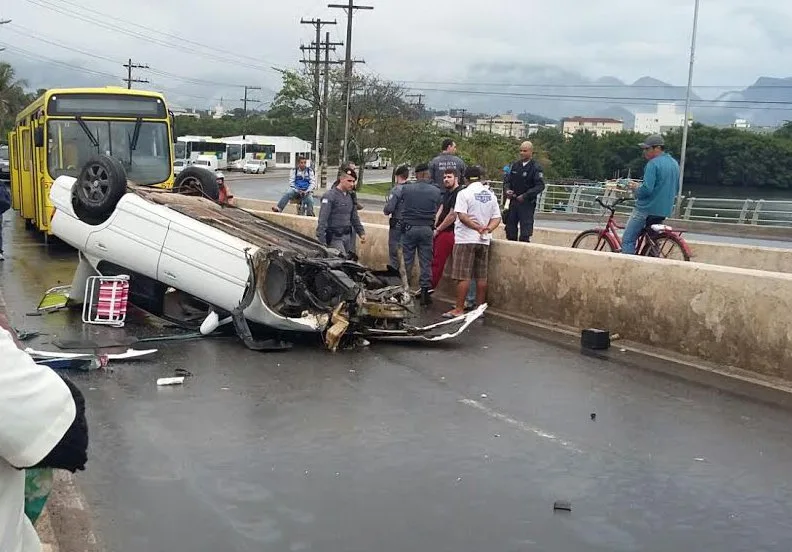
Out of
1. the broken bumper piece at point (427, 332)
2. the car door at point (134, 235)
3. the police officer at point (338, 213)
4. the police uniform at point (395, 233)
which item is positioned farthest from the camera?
the police uniform at point (395, 233)

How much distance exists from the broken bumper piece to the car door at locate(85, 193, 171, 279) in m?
2.30

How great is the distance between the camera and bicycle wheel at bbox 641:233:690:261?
33.9ft

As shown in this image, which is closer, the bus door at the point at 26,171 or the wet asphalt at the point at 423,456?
the wet asphalt at the point at 423,456

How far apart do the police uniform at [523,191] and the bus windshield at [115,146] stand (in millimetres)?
7342

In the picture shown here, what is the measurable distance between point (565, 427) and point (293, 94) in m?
60.8

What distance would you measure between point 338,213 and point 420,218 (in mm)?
1021

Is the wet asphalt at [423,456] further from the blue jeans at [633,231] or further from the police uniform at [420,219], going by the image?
the police uniform at [420,219]

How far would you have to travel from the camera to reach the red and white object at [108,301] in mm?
9086

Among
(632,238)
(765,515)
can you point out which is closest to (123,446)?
(765,515)

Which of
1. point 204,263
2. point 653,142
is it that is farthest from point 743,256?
point 204,263

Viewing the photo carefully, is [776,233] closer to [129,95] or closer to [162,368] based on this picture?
[129,95]

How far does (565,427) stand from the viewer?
5.97 meters

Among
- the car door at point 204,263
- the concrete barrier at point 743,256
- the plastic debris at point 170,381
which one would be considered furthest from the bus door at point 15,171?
the concrete barrier at point 743,256

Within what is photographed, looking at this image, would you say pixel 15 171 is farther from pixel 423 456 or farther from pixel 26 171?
pixel 423 456
